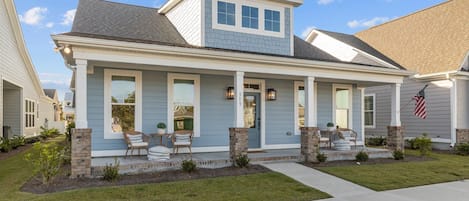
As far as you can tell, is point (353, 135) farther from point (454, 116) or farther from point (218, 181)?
point (218, 181)

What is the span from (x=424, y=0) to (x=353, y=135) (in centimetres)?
1578

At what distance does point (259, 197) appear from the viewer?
5801mm

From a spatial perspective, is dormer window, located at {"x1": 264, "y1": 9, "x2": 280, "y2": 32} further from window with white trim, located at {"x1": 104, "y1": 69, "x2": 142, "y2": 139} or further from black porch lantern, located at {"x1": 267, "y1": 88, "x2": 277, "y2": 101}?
window with white trim, located at {"x1": 104, "y1": 69, "x2": 142, "y2": 139}

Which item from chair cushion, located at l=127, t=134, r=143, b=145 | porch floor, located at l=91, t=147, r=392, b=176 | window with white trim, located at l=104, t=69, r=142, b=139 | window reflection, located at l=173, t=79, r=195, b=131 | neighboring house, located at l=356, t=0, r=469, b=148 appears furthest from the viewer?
neighboring house, located at l=356, t=0, r=469, b=148

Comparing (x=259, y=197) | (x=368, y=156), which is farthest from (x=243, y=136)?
(x=368, y=156)

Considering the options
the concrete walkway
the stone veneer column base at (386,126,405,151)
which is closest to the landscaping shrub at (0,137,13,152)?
the concrete walkway

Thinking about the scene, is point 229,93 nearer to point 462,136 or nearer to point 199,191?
point 199,191

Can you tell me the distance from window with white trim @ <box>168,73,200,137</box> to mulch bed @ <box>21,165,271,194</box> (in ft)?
7.07

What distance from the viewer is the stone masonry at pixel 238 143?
8.31m

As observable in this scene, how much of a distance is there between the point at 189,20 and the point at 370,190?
726cm

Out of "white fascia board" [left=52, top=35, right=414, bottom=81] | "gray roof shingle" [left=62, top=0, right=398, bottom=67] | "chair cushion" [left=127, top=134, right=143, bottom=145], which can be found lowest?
"chair cushion" [left=127, top=134, right=143, bottom=145]

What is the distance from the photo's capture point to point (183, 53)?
788cm

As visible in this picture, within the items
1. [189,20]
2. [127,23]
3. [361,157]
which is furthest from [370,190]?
[127,23]

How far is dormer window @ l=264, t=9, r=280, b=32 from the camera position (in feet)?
35.7
